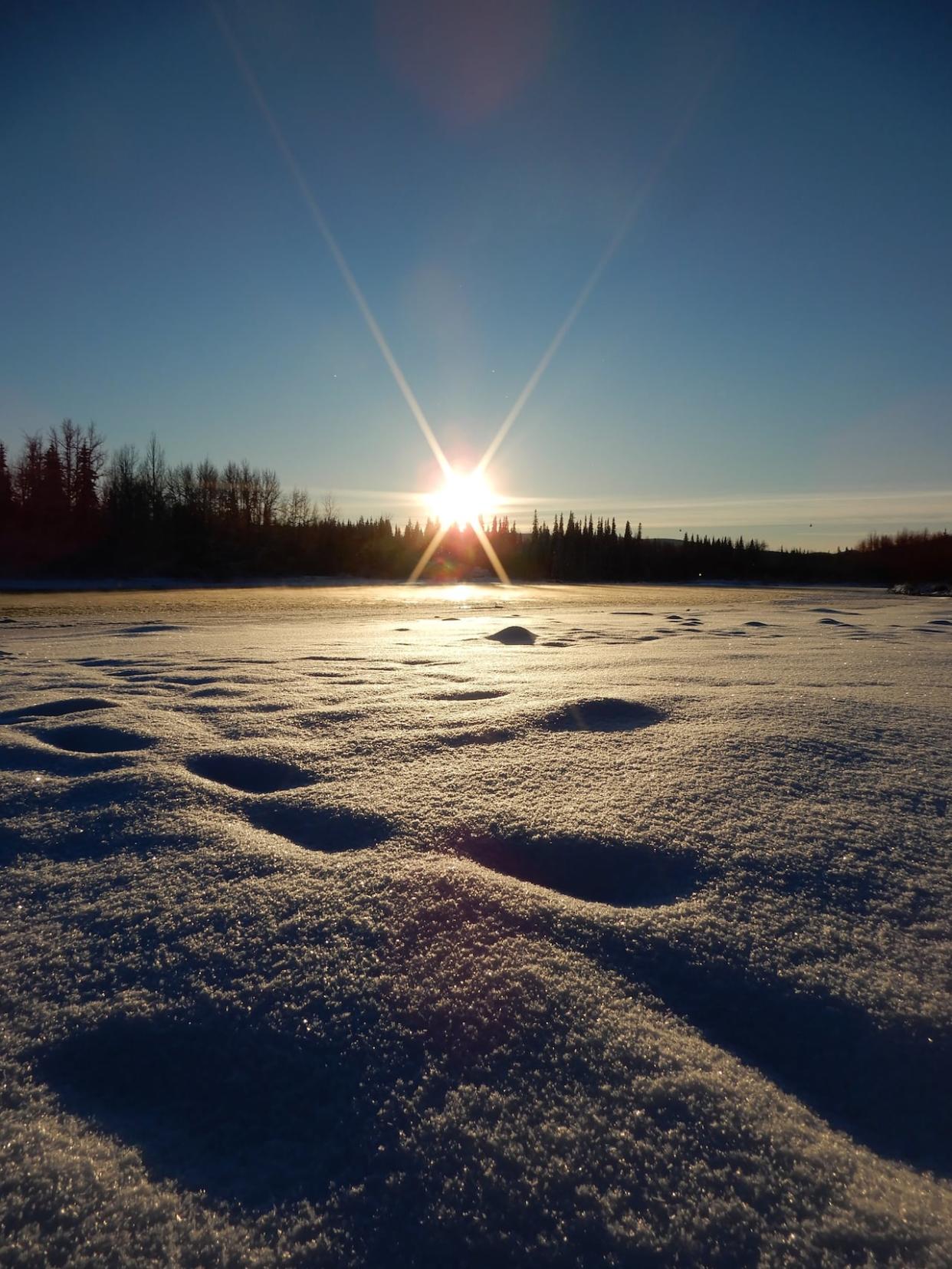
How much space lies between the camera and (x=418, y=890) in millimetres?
1084

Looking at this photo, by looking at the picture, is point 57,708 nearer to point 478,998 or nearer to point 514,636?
point 478,998

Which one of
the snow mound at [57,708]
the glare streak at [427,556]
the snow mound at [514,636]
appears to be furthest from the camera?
the glare streak at [427,556]

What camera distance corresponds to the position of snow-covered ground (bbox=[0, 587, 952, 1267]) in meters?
0.60

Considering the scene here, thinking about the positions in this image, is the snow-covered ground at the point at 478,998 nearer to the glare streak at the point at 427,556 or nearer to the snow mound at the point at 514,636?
the snow mound at the point at 514,636

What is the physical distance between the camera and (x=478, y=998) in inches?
33.3

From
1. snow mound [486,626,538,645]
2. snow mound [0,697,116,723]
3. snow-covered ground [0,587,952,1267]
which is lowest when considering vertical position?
snow-covered ground [0,587,952,1267]

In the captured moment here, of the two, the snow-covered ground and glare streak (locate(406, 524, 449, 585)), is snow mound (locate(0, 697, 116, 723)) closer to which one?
the snow-covered ground

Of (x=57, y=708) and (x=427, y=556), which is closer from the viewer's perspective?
(x=57, y=708)

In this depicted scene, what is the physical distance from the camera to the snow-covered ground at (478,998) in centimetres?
60

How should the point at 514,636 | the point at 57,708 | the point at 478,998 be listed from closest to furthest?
the point at 478,998, the point at 57,708, the point at 514,636

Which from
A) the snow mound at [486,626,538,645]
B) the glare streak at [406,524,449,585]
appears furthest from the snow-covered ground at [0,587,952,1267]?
the glare streak at [406,524,449,585]

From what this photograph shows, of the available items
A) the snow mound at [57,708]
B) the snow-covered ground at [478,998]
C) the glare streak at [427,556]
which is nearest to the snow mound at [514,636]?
the snow mound at [57,708]

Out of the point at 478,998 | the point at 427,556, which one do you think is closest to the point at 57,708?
the point at 478,998

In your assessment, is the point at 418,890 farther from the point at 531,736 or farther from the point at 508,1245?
the point at 531,736
